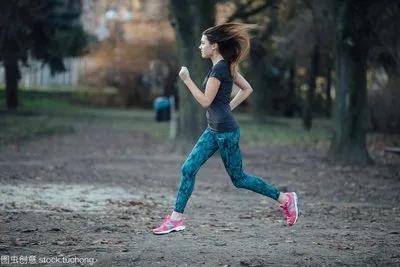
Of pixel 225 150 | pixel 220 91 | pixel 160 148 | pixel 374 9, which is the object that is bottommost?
A: pixel 160 148

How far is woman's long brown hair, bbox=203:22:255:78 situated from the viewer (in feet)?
25.8

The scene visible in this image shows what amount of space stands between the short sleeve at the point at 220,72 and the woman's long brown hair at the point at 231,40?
0.10 meters

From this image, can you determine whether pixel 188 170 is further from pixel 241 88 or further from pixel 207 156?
pixel 241 88

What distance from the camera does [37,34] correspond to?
28.8m

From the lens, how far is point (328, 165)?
19.2 metres

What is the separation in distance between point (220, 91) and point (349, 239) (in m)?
2.02

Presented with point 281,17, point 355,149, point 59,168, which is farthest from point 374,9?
point 281,17

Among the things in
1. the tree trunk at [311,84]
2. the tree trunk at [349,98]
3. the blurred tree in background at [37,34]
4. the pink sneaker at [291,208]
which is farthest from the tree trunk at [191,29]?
the pink sneaker at [291,208]

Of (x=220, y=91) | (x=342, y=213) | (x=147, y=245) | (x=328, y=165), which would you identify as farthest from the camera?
(x=328, y=165)

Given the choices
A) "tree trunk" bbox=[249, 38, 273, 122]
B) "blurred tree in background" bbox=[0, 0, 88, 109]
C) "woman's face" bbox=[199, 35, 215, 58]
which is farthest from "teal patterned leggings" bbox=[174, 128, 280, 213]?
"tree trunk" bbox=[249, 38, 273, 122]

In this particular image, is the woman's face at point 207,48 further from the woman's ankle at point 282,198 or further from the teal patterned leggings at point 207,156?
the woman's ankle at point 282,198

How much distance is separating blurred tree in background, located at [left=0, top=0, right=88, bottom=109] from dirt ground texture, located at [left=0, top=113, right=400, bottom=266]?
3.17 meters

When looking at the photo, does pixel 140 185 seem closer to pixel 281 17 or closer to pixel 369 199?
pixel 369 199

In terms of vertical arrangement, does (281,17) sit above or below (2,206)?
above
